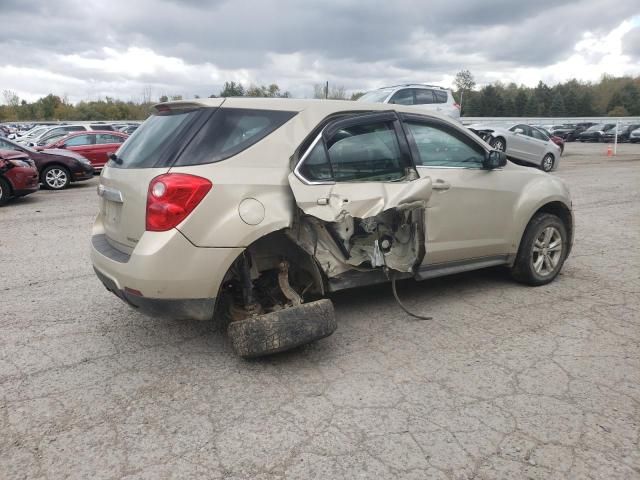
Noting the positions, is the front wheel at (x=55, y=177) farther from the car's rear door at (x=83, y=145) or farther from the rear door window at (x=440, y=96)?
the rear door window at (x=440, y=96)

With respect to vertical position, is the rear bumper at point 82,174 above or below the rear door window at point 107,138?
below

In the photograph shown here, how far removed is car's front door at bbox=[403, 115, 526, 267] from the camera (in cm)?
423

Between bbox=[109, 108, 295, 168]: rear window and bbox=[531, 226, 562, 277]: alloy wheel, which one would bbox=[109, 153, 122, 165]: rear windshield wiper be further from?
bbox=[531, 226, 562, 277]: alloy wheel

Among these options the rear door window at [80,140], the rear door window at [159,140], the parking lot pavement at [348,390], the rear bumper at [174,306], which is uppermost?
the rear door window at [80,140]

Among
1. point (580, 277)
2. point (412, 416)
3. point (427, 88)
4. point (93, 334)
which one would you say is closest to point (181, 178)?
point (93, 334)

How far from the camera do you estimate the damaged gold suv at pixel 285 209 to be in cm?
325

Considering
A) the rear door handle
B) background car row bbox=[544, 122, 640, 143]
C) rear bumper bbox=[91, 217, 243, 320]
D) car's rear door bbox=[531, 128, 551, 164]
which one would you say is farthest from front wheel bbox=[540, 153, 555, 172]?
background car row bbox=[544, 122, 640, 143]

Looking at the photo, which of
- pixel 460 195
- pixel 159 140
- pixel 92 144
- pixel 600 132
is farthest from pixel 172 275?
pixel 600 132

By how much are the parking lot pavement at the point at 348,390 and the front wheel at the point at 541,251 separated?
0.51 ft

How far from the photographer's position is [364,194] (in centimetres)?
374

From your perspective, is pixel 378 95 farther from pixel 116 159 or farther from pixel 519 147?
pixel 116 159

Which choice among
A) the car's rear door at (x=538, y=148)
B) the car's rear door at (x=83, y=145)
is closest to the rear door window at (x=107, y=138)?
the car's rear door at (x=83, y=145)

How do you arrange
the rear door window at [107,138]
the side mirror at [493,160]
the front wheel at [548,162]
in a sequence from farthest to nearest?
the front wheel at [548,162]
the rear door window at [107,138]
the side mirror at [493,160]

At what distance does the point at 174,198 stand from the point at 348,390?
1585mm
